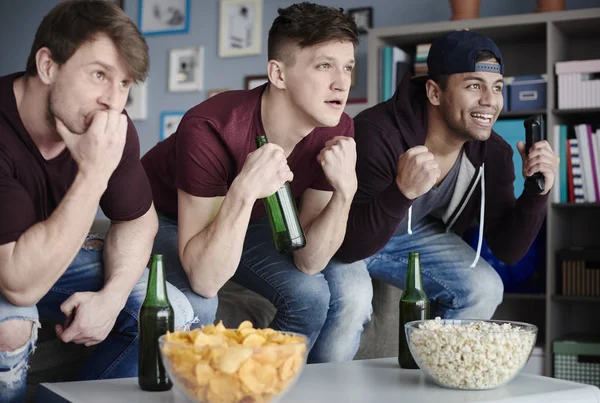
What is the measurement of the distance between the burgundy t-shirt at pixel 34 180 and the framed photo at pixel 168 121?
2935 mm

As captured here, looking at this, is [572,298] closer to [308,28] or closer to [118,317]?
[308,28]

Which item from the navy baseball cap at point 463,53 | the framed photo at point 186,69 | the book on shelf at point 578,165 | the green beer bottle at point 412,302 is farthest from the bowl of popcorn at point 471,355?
the framed photo at point 186,69

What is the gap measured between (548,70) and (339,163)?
1951 mm

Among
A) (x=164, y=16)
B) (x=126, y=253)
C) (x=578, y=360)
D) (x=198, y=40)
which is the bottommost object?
(x=578, y=360)

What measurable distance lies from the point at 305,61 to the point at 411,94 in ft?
1.84

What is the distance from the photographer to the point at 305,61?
1.84 m

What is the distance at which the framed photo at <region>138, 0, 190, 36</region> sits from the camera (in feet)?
14.8

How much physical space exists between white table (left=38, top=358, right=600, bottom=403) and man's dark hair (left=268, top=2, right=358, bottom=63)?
0.85 metres

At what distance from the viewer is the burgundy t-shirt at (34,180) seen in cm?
136

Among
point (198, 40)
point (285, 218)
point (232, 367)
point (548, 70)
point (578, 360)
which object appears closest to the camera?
point (232, 367)

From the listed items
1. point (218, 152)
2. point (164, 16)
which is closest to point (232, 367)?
point (218, 152)

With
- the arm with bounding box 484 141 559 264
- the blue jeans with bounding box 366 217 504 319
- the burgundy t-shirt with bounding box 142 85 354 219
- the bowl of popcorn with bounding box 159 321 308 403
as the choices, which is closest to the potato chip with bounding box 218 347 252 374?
the bowl of popcorn with bounding box 159 321 308 403

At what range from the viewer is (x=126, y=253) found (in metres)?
1.58

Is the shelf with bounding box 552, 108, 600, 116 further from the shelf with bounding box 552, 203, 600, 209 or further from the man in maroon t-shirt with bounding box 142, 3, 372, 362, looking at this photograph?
the man in maroon t-shirt with bounding box 142, 3, 372, 362
